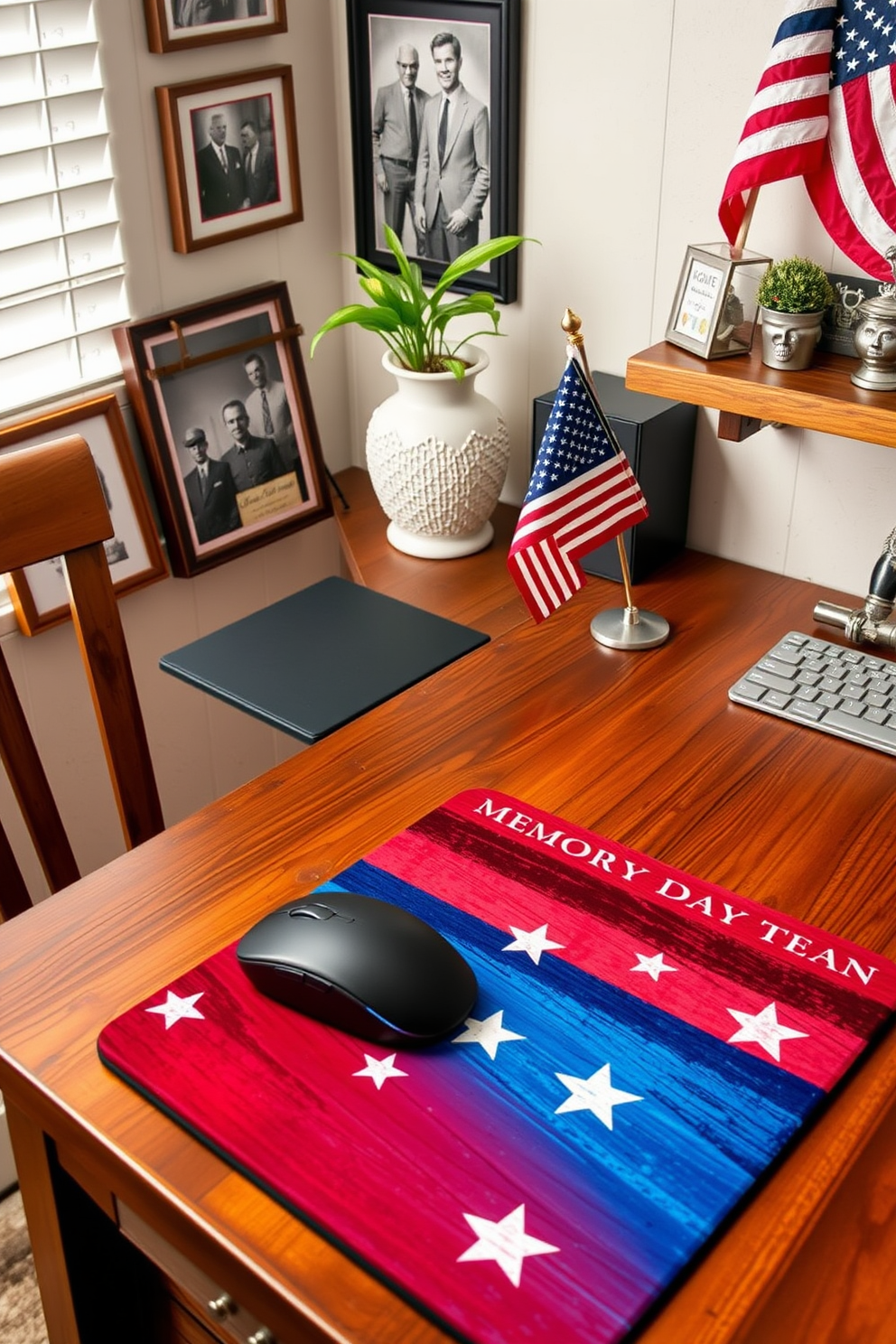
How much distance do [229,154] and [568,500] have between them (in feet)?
2.58

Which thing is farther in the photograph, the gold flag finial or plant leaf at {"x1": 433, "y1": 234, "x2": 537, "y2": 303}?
plant leaf at {"x1": 433, "y1": 234, "x2": 537, "y2": 303}

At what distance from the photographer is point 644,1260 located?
84cm

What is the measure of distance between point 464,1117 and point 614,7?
4.44 feet

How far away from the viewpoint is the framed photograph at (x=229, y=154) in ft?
5.84

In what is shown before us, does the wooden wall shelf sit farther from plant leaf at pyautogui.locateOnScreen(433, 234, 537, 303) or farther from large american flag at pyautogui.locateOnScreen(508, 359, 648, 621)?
plant leaf at pyautogui.locateOnScreen(433, 234, 537, 303)

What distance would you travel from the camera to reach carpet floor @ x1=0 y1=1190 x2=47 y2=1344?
1.70 metres

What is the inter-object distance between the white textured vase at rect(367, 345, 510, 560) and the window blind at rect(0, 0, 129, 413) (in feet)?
1.35

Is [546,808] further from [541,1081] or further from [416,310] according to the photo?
[416,310]

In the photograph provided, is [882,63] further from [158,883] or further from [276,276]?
[158,883]

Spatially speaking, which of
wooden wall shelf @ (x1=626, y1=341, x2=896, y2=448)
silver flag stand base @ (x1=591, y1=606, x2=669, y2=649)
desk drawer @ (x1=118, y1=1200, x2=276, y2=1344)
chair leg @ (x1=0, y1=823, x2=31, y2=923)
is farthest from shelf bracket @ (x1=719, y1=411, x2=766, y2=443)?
desk drawer @ (x1=118, y1=1200, x2=276, y2=1344)

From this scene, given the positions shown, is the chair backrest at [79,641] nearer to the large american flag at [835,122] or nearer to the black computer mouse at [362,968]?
the black computer mouse at [362,968]

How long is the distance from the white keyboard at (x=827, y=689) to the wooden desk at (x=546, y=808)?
0.02 metres

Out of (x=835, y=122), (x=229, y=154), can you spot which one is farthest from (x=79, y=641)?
(x=835, y=122)

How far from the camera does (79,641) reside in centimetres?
146
